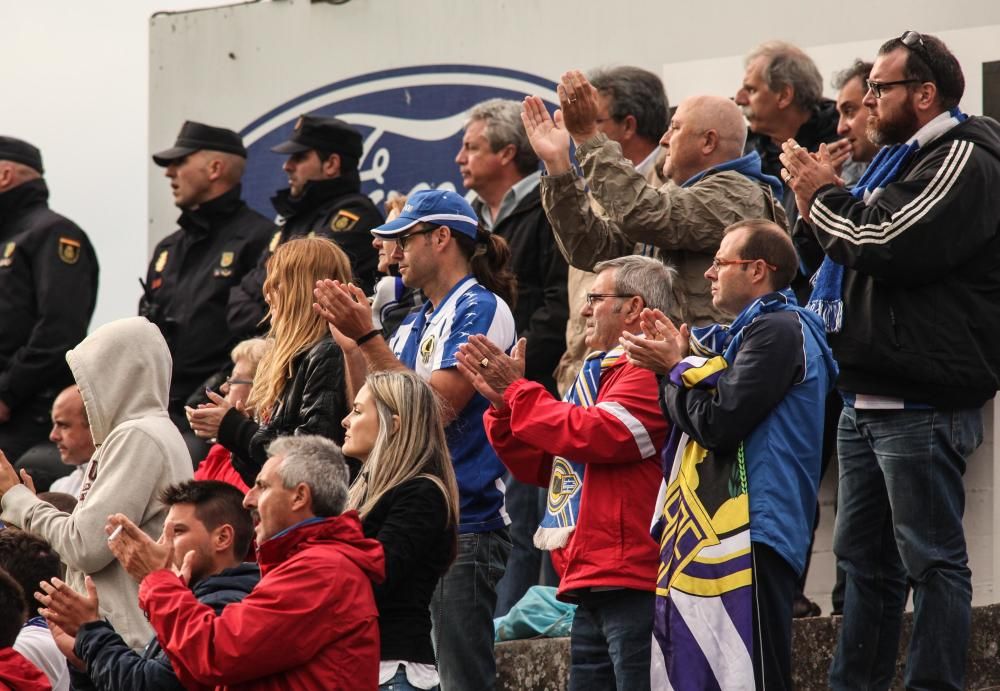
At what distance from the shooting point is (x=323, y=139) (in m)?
9.02

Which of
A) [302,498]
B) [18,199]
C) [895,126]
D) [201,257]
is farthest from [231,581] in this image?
[18,199]

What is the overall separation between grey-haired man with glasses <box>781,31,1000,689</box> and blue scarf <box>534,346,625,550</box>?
82 cm

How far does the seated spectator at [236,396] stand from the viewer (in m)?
7.04

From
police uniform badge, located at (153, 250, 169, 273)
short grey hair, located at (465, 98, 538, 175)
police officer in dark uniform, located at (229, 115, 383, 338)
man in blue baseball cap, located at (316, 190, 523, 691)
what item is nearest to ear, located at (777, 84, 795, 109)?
short grey hair, located at (465, 98, 538, 175)

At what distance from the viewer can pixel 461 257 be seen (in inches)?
273

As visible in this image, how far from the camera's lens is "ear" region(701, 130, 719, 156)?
7.04m

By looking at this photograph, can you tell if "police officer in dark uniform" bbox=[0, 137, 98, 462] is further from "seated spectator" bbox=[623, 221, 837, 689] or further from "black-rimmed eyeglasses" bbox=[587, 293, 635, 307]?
"seated spectator" bbox=[623, 221, 837, 689]

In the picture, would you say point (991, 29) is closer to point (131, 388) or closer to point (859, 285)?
point (859, 285)

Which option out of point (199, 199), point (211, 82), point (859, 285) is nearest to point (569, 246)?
point (859, 285)

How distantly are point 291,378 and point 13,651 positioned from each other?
5.10 feet

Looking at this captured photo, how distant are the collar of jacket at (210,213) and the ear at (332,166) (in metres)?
0.95

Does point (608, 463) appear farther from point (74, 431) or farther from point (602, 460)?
point (74, 431)

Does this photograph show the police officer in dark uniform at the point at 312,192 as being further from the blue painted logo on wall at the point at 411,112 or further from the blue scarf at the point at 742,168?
the blue scarf at the point at 742,168

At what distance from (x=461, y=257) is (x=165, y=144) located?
4470 millimetres
